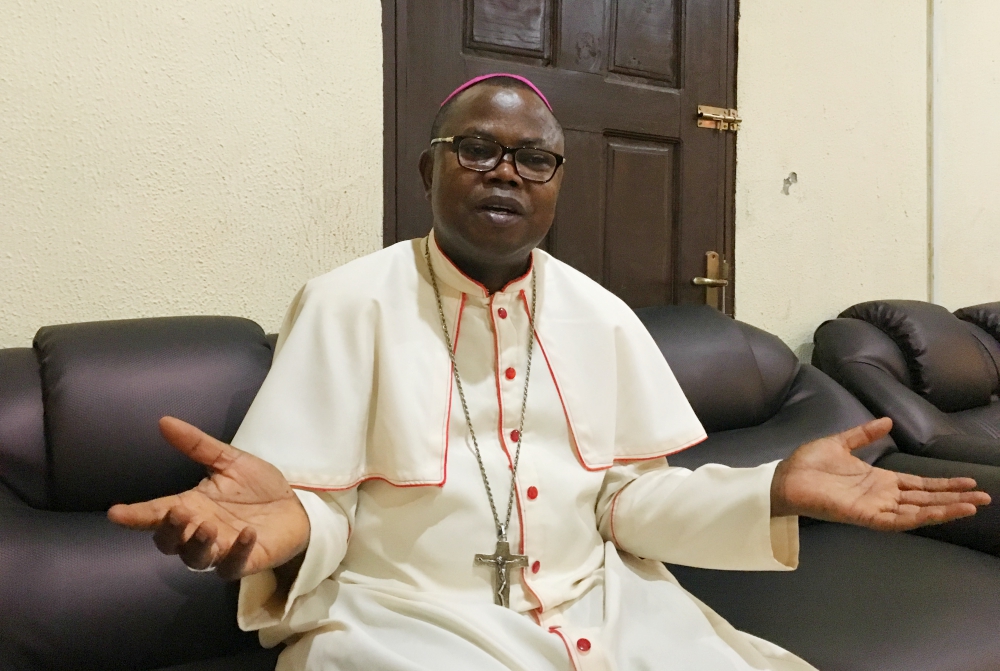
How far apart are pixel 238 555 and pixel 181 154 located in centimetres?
111

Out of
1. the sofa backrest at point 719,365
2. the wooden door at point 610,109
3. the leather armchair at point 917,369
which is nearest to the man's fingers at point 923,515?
the sofa backrest at point 719,365

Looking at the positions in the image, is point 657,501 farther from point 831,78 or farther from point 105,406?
point 831,78

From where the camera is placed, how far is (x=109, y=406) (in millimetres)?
1159

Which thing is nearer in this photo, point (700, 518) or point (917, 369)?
point (700, 518)

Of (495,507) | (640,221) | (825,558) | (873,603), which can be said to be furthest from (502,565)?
(640,221)

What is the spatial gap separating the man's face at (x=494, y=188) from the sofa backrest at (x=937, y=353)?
167 cm

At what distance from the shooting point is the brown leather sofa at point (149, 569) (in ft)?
3.49

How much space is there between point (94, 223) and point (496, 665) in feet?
4.10

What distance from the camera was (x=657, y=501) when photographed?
115 cm

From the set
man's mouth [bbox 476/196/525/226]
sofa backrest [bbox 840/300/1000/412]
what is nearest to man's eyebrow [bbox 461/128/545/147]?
man's mouth [bbox 476/196/525/226]

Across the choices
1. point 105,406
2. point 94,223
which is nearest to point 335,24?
point 94,223

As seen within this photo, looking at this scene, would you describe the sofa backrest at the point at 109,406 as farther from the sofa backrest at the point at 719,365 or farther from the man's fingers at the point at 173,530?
the sofa backrest at the point at 719,365

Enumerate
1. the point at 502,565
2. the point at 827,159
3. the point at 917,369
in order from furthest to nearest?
the point at 827,159
the point at 917,369
the point at 502,565

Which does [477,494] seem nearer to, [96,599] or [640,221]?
[96,599]
